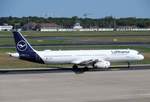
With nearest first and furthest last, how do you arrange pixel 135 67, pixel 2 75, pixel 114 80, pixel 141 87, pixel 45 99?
pixel 45 99
pixel 141 87
pixel 114 80
pixel 2 75
pixel 135 67

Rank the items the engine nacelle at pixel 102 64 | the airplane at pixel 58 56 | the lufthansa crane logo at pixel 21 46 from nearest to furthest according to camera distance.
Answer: the engine nacelle at pixel 102 64 → the airplane at pixel 58 56 → the lufthansa crane logo at pixel 21 46

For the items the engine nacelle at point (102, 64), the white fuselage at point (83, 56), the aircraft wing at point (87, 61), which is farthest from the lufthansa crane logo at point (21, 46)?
the engine nacelle at point (102, 64)

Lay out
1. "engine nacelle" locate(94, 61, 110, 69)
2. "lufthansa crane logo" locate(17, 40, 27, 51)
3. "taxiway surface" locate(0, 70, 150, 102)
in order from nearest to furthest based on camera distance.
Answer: "taxiway surface" locate(0, 70, 150, 102) → "engine nacelle" locate(94, 61, 110, 69) → "lufthansa crane logo" locate(17, 40, 27, 51)

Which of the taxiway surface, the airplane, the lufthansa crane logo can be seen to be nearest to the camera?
the taxiway surface

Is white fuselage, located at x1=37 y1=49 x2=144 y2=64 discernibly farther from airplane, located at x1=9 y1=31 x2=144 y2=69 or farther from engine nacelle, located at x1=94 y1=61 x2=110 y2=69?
engine nacelle, located at x1=94 y1=61 x2=110 y2=69

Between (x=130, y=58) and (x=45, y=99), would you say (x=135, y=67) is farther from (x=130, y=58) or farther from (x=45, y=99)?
(x=45, y=99)

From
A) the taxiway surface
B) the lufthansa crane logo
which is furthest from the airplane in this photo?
the taxiway surface

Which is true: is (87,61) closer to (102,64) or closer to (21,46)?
(102,64)

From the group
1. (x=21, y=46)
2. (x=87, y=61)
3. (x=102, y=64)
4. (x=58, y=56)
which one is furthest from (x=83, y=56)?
(x=21, y=46)

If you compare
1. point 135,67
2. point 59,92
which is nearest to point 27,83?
point 59,92

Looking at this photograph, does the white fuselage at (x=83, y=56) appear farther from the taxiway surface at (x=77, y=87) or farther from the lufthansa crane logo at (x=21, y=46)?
the taxiway surface at (x=77, y=87)

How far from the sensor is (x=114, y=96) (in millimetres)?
44719

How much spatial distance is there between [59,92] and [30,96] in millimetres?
3619

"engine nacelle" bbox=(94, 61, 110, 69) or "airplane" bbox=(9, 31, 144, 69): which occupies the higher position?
"airplane" bbox=(9, 31, 144, 69)
